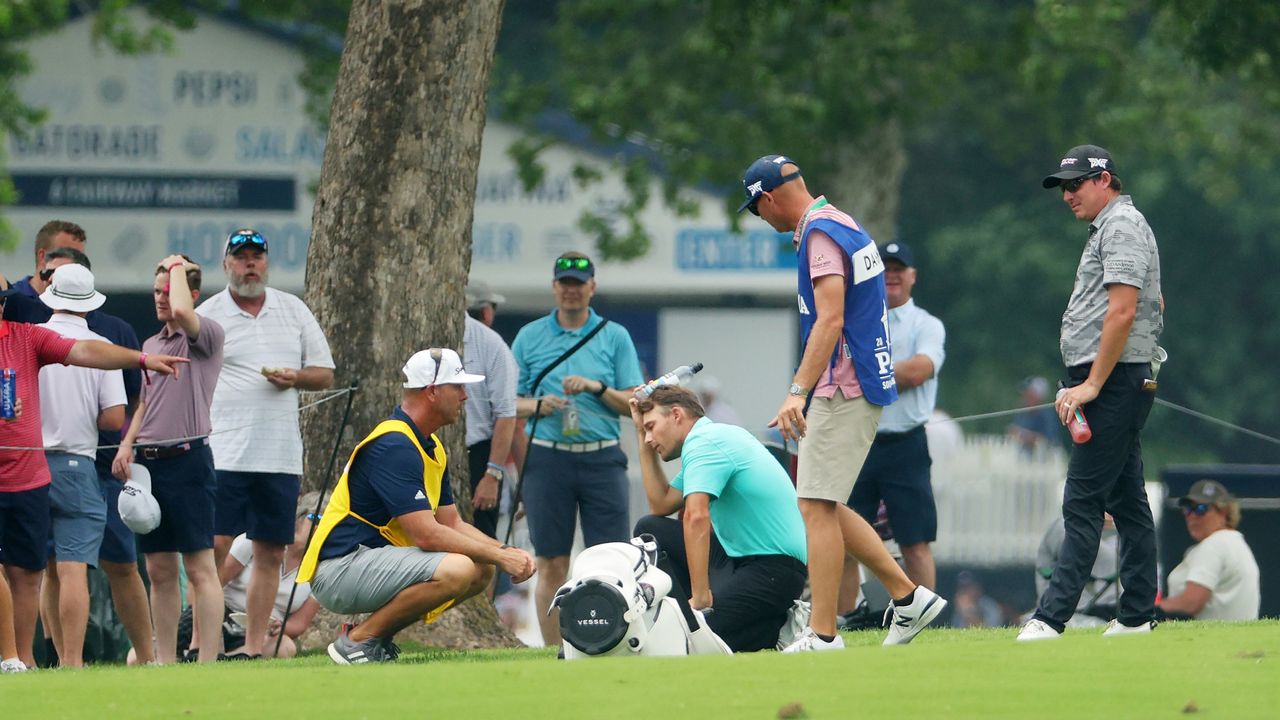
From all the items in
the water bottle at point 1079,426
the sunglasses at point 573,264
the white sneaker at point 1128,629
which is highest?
the sunglasses at point 573,264

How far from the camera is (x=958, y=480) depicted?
2453 cm

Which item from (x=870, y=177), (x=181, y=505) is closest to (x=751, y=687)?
(x=181, y=505)

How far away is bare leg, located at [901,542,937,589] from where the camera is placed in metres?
11.5

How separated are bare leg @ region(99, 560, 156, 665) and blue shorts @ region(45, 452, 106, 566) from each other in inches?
20.4

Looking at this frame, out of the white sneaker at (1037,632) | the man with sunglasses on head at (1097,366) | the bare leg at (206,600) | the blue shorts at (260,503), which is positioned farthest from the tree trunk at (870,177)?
the white sneaker at (1037,632)

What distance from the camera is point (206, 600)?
1020 centimetres

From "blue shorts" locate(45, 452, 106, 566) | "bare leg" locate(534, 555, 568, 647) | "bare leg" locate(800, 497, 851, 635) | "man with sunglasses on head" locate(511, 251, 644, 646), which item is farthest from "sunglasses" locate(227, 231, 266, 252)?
"bare leg" locate(800, 497, 851, 635)

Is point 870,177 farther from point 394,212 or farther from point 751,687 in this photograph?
point 751,687

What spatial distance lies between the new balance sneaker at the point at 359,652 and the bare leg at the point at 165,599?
1.26 metres

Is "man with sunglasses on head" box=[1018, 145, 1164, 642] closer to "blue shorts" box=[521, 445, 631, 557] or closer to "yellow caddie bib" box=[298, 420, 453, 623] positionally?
"yellow caddie bib" box=[298, 420, 453, 623]

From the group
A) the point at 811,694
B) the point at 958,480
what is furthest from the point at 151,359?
Result: the point at 958,480

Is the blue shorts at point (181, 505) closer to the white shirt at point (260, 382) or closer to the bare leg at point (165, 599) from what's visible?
the bare leg at point (165, 599)

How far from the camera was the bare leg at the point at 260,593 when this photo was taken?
1048 cm

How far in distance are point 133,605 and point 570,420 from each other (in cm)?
273
